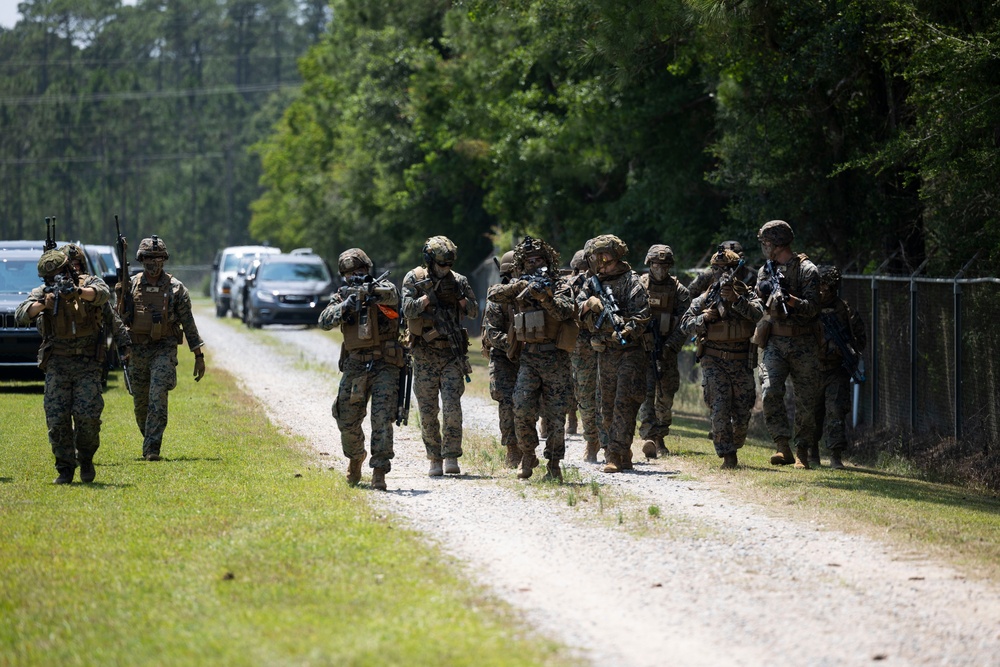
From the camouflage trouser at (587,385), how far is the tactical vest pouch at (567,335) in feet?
5.29

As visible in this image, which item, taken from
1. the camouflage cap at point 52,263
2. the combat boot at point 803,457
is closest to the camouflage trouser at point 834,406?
the combat boot at point 803,457

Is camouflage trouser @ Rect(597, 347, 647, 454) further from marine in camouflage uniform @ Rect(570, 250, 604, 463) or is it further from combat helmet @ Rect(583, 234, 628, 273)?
combat helmet @ Rect(583, 234, 628, 273)

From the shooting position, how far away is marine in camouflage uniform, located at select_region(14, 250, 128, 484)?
11.4 m

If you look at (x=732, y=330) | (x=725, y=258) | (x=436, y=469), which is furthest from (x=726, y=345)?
(x=436, y=469)

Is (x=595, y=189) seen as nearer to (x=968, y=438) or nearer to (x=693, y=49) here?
(x=693, y=49)

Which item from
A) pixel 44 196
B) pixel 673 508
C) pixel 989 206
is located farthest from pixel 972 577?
pixel 44 196

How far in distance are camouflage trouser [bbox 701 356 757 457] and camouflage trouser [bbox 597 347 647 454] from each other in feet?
2.14

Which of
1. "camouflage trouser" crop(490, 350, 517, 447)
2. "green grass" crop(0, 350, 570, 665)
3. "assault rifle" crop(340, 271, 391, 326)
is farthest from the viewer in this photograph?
"camouflage trouser" crop(490, 350, 517, 447)

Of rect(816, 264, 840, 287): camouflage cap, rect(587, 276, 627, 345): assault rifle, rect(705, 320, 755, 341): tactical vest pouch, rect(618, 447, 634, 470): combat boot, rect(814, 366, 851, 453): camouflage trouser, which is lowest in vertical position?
rect(618, 447, 634, 470): combat boot

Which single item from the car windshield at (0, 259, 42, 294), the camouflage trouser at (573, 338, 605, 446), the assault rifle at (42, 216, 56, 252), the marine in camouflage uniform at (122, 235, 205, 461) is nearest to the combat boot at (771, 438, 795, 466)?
the camouflage trouser at (573, 338, 605, 446)

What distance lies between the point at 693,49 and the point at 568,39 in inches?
67.5

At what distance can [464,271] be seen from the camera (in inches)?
1636

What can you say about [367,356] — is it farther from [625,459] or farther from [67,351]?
[625,459]

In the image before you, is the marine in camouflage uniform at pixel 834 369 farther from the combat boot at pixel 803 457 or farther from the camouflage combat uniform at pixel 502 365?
the camouflage combat uniform at pixel 502 365
